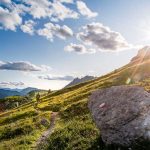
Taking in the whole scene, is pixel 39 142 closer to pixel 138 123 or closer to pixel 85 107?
pixel 138 123

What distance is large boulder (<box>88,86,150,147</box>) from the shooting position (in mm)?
28750

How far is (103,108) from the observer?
3522 cm

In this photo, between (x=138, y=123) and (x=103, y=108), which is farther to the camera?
(x=103, y=108)

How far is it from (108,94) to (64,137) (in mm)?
10358

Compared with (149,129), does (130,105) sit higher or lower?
higher

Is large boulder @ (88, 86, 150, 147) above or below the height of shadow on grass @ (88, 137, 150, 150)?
above

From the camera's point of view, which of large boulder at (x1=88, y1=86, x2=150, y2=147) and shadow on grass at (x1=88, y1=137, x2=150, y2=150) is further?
large boulder at (x1=88, y1=86, x2=150, y2=147)

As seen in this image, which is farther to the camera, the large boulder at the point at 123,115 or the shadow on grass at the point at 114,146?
the large boulder at the point at 123,115

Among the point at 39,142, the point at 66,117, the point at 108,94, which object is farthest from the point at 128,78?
the point at 108,94

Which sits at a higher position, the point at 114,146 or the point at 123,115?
the point at 123,115

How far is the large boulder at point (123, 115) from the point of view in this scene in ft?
94.3

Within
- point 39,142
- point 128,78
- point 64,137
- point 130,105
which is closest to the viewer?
point 130,105

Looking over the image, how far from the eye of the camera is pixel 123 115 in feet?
102

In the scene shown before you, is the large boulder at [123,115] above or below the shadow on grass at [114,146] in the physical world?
above
